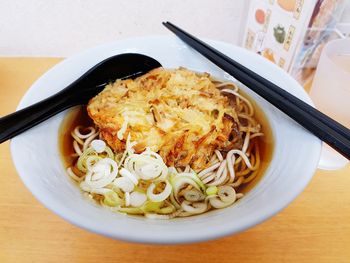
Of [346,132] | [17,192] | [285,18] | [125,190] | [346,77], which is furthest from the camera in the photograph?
[285,18]

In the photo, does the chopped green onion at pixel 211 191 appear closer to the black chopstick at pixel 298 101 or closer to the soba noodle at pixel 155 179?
the soba noodle at pixel 155 179

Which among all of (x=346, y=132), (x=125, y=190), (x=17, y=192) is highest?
(x=346, y=132)

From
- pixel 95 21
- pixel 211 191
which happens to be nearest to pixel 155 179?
pixel 211 191

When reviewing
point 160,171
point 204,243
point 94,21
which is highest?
point 94,21

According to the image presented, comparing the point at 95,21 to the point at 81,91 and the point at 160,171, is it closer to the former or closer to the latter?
the point at 81,91

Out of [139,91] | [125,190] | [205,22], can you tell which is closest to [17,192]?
[125,190]

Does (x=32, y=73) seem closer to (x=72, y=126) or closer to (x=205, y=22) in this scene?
(x=72, y=126)
